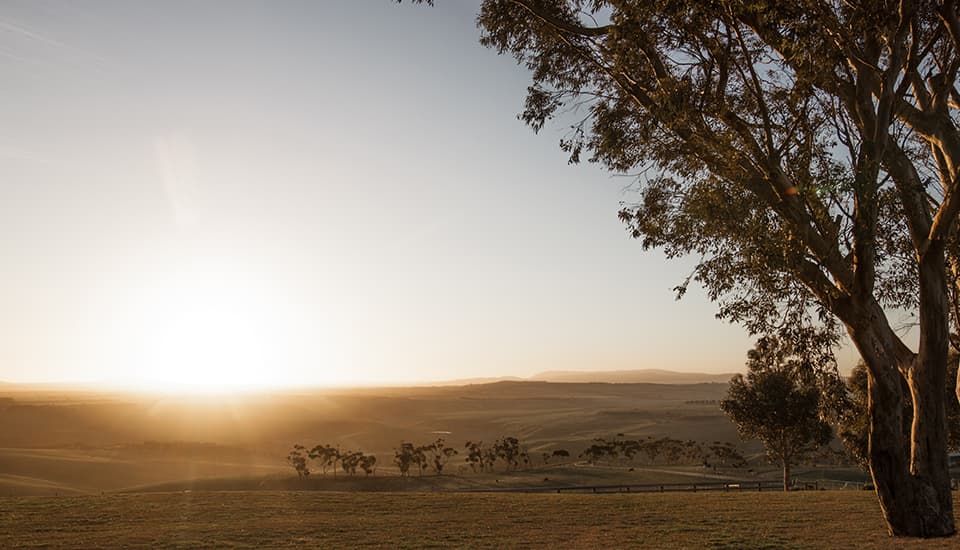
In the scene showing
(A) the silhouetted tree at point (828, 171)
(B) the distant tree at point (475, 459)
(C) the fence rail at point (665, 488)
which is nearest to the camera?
(A) the silhouetted tree at point (828, 171)

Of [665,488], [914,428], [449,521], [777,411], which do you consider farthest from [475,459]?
[914,428]

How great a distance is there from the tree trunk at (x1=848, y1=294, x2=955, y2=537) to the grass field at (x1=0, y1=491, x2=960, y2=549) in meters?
0.85

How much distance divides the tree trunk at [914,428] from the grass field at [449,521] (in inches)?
33.6

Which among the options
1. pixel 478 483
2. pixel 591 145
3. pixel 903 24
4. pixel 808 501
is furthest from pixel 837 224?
pixel 478 483

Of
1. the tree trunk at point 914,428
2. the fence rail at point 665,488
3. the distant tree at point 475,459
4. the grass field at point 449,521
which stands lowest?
the distant tree at point 475,459

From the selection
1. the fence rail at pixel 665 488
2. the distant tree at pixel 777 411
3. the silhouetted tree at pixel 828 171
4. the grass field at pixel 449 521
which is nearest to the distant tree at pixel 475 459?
the fence rail at pixel 665 488

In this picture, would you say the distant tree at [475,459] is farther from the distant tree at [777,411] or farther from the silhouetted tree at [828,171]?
the silhouetted tree at [828,171]

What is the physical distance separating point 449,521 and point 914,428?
1330 cm

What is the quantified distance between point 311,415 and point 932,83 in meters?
165

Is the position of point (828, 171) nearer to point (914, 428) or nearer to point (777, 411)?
point (914, 428)

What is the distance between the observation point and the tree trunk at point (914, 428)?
54.5ft

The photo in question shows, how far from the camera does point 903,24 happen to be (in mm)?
15648

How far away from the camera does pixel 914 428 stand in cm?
1730

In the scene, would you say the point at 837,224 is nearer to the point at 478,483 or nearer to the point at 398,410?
the point at 478,483
